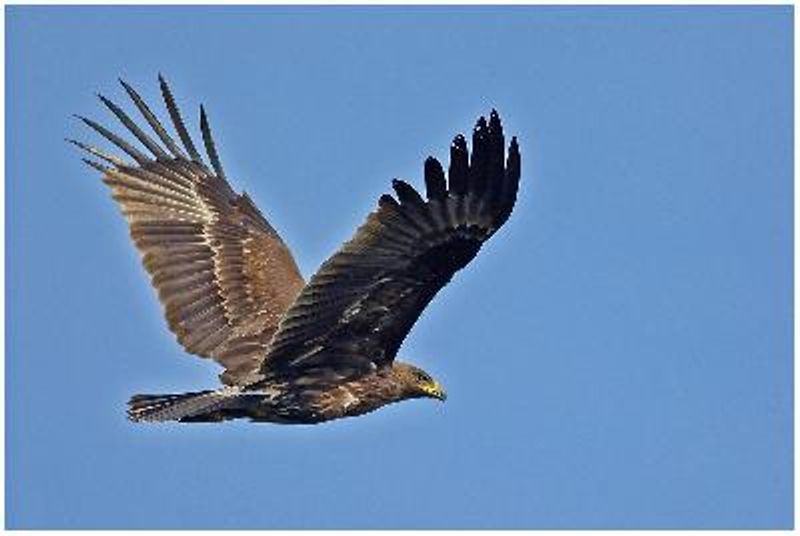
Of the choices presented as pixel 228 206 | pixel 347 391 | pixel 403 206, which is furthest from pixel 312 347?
pixel 228 206

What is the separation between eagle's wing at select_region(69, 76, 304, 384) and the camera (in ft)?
43.0

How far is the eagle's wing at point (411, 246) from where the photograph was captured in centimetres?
A: 1093

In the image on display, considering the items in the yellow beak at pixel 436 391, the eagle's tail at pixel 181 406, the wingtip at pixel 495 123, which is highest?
the wingtip at pixel 495 123

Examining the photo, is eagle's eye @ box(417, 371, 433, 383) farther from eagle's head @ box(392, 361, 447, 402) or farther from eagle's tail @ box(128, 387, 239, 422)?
eagle's tail @ box(128, 387, 239, 422)

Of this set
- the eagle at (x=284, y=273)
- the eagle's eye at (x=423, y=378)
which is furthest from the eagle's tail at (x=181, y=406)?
the eagle's eye at (x=423, y=378)

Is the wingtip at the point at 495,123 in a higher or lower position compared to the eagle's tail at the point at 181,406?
higher

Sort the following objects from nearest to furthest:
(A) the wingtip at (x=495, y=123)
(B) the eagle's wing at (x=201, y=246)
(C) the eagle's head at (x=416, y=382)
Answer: (A) the wingtip at (x=495, y=123)
(C) the eagle's head at (x=416, y=382)
(B) the eagle's wing at (x=201, y=246)

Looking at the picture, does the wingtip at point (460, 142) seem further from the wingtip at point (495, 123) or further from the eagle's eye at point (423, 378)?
the eagle's eye at point (423, 378)

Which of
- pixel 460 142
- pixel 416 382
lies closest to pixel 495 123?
pixel 460 142

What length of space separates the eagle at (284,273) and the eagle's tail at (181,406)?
1cm

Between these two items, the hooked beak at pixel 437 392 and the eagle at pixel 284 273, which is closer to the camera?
the eagle at pixel 284 273

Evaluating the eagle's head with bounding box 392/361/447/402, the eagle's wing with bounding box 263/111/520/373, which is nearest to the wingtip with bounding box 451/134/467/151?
the eagle's wing with bounding box 263/111/520/373

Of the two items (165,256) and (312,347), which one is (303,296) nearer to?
(312,347)

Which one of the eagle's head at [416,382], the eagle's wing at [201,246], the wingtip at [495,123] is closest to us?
the wingtip at [495,123]
